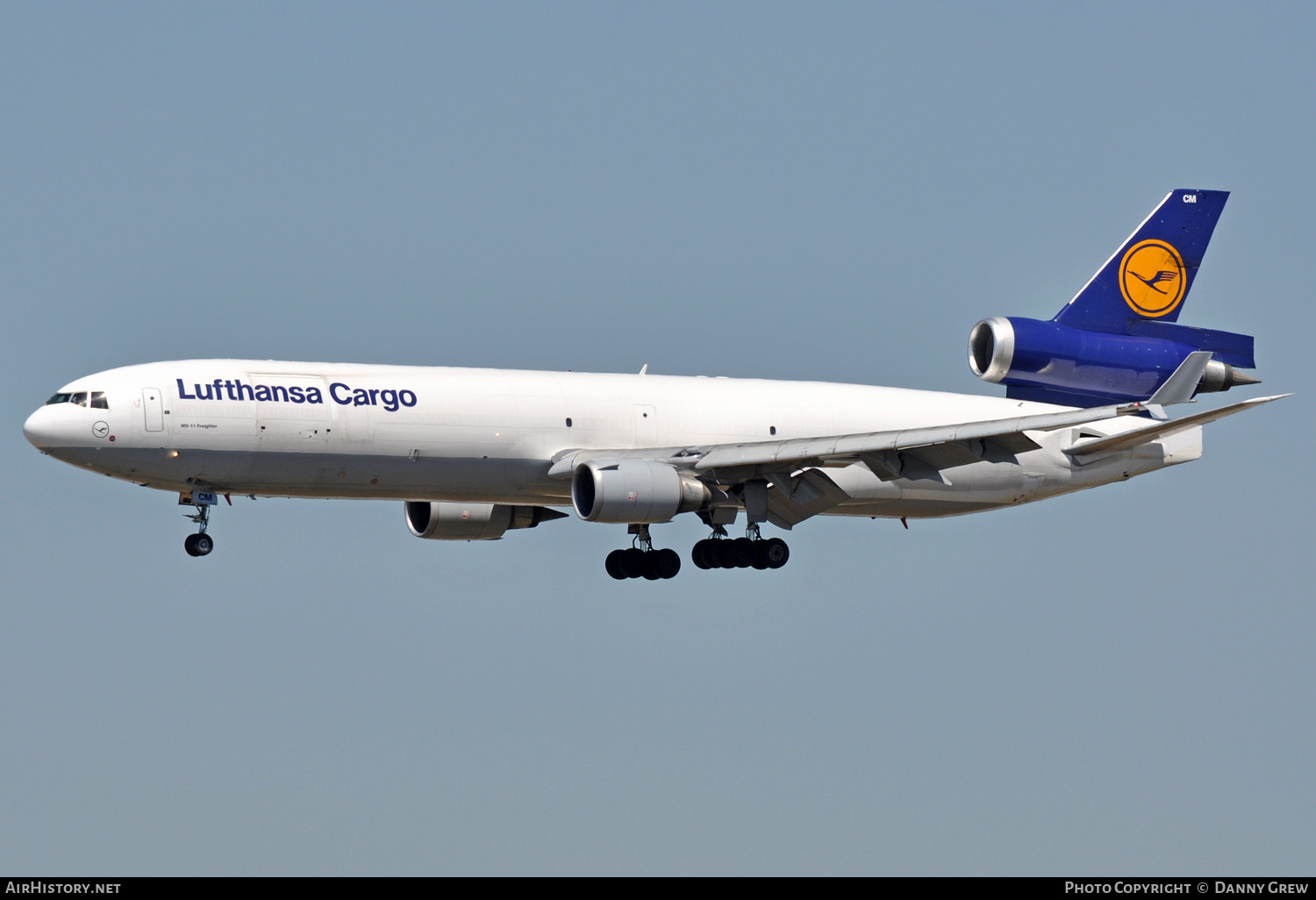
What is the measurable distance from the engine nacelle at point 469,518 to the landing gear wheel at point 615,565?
7.76ft

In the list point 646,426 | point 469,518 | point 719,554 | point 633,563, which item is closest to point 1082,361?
point 719,554

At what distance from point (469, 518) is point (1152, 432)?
18.6 m

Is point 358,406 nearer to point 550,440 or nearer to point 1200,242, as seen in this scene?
point 550,440

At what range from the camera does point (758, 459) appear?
49.8m

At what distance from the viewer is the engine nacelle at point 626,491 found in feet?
159

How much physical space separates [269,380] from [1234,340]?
85.0 feet

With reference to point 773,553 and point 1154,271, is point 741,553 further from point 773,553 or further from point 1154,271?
point 1154,271

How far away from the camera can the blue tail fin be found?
57344mm

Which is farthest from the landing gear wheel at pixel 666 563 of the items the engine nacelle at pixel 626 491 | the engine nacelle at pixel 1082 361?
the engine nacelle at pixel 1082 361

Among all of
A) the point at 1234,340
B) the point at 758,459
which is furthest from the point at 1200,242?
the point at 758,459

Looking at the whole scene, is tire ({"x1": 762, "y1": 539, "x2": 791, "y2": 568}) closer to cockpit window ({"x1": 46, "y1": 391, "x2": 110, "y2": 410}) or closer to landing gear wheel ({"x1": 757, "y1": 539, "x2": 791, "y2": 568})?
landing gear wheel ({"x1": 757, "y1": 539, "x2": 791, "y2": 568})

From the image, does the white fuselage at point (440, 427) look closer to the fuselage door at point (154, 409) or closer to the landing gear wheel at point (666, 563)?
the fuselage door at point (154, 409)

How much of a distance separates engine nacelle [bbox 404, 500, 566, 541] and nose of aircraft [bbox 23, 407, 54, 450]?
1205cm

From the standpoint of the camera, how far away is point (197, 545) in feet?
162
